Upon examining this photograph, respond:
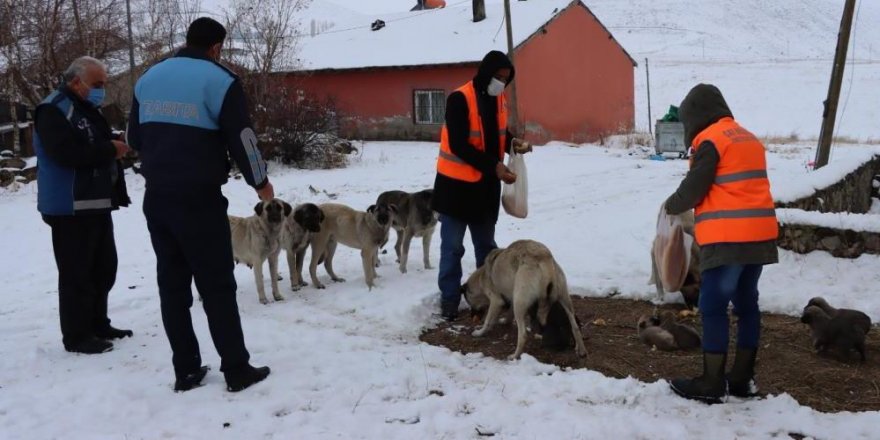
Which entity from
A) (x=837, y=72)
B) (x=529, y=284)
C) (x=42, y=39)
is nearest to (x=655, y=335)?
(x=529, y=284)

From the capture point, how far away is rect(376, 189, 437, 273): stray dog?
7449 millimetres

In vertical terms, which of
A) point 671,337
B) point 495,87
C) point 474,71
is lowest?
point 671,337

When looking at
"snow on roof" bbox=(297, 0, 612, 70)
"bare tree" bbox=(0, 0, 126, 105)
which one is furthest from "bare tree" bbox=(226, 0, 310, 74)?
"snow on roof" bbox=(297, 0, 612, 70)

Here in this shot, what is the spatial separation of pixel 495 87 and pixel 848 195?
5971 mm

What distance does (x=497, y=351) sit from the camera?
508 cm

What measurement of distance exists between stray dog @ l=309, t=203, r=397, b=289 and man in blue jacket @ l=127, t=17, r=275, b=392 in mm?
2785

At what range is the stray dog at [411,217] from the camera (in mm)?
7449

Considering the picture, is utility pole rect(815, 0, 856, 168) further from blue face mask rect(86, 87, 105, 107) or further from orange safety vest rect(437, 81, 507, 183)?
blue face mask rect(86, 87, 105, 107)

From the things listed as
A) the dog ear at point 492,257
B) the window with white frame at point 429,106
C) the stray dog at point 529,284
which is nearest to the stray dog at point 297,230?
the dog ear at point 492,257

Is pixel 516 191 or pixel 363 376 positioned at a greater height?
pixel 516 191

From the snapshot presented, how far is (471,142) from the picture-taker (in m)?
5.52

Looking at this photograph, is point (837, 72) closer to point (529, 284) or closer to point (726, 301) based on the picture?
point (529, 284)

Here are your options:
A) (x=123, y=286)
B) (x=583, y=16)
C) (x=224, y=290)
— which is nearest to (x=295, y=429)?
(x=224, y=290)

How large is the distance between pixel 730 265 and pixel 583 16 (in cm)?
2186
